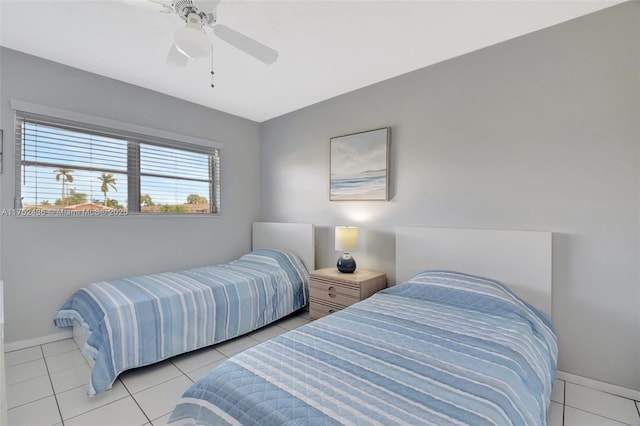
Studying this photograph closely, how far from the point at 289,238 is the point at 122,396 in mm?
2210

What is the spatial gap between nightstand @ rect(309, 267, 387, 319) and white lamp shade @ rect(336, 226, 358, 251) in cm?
28

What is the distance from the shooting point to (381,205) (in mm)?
3029

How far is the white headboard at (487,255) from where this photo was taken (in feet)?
6.91

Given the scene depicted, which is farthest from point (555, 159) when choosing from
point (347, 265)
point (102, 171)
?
point (102, 171)

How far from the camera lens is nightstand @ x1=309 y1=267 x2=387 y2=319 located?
2699 millimetres

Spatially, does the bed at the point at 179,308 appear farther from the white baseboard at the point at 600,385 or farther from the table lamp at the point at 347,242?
the white baseboard at the point at 600,385

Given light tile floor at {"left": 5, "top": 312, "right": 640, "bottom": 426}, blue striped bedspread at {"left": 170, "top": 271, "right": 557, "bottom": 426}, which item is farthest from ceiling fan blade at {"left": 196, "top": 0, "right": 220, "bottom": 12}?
light tile floor at {"left": 5, "top": 312, "right": 640, "bottom": 426}

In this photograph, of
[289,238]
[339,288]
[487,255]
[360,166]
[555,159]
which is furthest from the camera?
[289,238]

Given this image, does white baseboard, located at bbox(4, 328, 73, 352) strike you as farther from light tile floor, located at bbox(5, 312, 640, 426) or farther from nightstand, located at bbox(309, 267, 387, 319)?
nightstand, located at bbox(309, 267, 387, 319)

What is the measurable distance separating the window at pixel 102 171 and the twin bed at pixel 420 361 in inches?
98.0

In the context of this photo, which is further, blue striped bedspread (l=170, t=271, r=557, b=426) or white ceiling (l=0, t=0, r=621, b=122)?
white ceiling (l=0, t=0, r=621, b=122)

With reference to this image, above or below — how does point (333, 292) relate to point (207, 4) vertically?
below

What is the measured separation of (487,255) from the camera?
231 cm

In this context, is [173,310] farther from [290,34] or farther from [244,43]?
[290,34]
